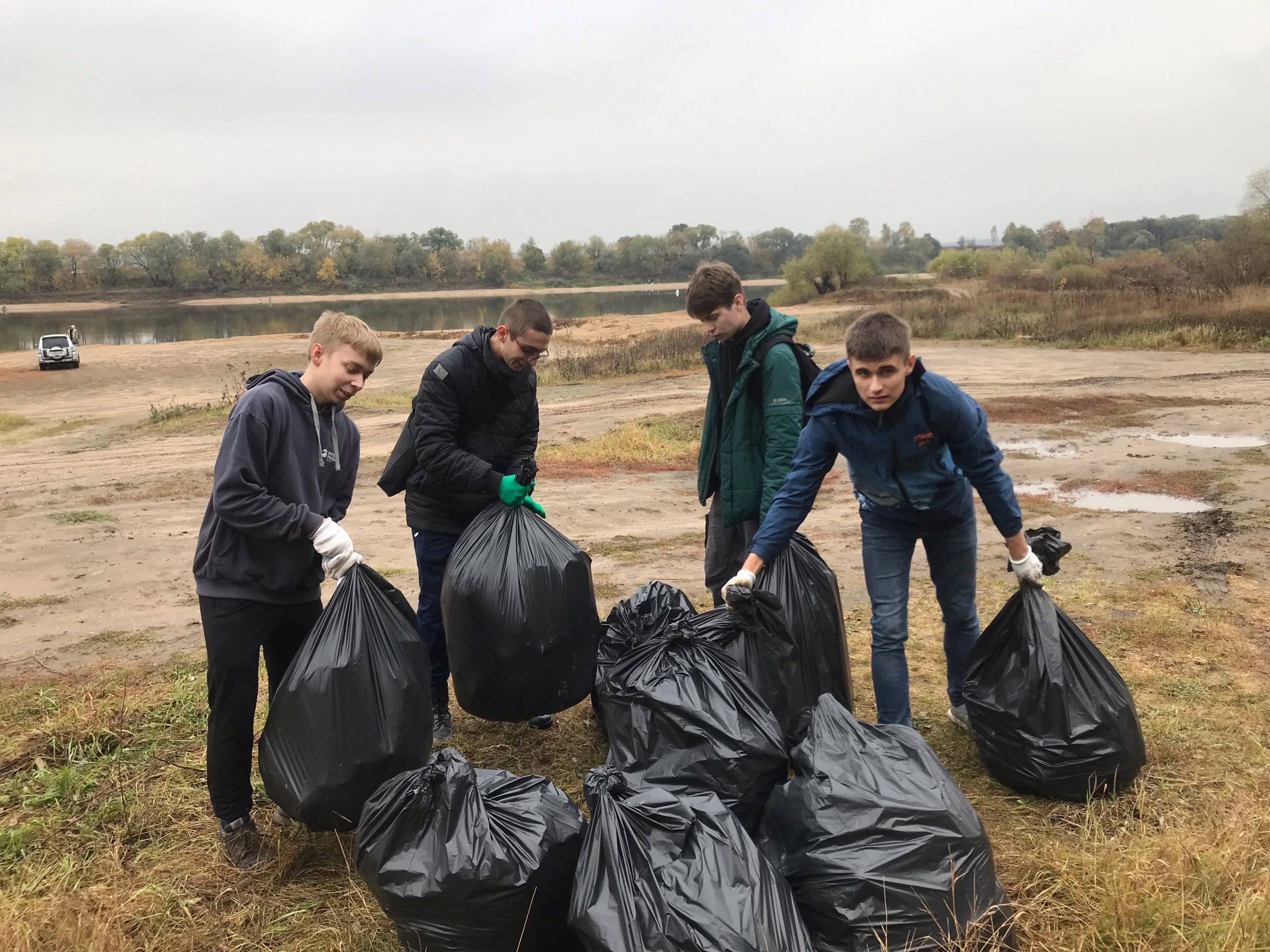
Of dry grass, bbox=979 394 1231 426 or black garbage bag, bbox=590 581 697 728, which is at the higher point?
black garbage bag, bbox=590 581 697 728

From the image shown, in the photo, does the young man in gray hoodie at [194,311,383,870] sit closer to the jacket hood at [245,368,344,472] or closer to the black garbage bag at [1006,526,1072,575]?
the jacket hood at [245,368,344,472]

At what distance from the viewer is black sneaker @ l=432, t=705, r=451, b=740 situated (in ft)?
10.7

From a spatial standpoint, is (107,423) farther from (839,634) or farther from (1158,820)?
(1158,820)

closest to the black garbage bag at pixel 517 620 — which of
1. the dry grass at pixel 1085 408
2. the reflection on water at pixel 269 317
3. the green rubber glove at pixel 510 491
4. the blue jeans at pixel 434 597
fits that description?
the green rubber glove at pixel 510 491

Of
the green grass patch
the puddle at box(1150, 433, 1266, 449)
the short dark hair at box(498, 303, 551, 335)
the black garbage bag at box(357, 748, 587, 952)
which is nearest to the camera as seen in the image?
the black garbage bag at box(357, 748, 587, 952)

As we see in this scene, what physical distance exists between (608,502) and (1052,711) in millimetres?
5220

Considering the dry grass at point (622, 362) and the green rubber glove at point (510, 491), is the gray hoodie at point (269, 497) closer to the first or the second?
the green rubber glove at point (510, 491)

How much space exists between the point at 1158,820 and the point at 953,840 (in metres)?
0.99

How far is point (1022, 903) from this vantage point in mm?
2125

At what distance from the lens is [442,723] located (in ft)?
10.7

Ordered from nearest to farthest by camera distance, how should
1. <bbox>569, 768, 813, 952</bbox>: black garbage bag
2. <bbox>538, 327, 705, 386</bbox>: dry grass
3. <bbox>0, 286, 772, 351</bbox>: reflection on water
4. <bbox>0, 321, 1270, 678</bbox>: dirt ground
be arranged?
1. <bbox>569, 768, 813, 952</bbox>: black garbage bag
2. <bbox>0, 321, 1270, 678</bbox>: dirt ground
3. <bbox>538, 327, 705, 386</bbox>: dry grass
4. <bbox>0, 286, 772, 351</bbox>: reflection on water

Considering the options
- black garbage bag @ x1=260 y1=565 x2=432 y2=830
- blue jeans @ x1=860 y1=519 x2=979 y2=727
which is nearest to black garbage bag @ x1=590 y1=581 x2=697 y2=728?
blue jeans @ x1=860 y1=519 x2=979 y2=727

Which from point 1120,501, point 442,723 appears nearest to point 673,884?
point 442,723

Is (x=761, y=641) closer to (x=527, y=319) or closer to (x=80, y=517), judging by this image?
(x=527, y=319)
